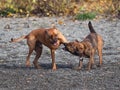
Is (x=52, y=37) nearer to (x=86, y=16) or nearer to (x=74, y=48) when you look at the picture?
(x=74, y=48)

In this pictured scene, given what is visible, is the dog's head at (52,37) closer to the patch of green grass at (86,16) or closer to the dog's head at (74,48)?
the dog's head at (74,48)

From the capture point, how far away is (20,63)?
38.8ft

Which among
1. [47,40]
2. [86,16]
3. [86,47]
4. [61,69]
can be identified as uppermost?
[47,40]

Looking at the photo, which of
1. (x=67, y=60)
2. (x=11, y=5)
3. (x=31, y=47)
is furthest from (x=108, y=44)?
(x=11, y=5)

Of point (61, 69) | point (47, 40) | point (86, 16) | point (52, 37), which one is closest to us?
point (52, 37)

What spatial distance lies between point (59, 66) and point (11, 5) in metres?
9.85

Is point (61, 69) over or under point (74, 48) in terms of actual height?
under

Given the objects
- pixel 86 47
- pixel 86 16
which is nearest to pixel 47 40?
pixel 86 47

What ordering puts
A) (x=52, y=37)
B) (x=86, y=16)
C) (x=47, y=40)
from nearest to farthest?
(x=52, y=37) → (x=47, y=40) → (x=86, y=16)

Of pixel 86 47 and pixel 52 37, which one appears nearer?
pixel 52 37

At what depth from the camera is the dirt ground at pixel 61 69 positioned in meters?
9.37

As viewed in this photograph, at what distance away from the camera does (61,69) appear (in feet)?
35.7

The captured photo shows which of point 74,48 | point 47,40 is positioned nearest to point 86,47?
point 74,48

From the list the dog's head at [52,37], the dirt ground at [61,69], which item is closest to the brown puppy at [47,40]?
the dog's head at [52,37]
